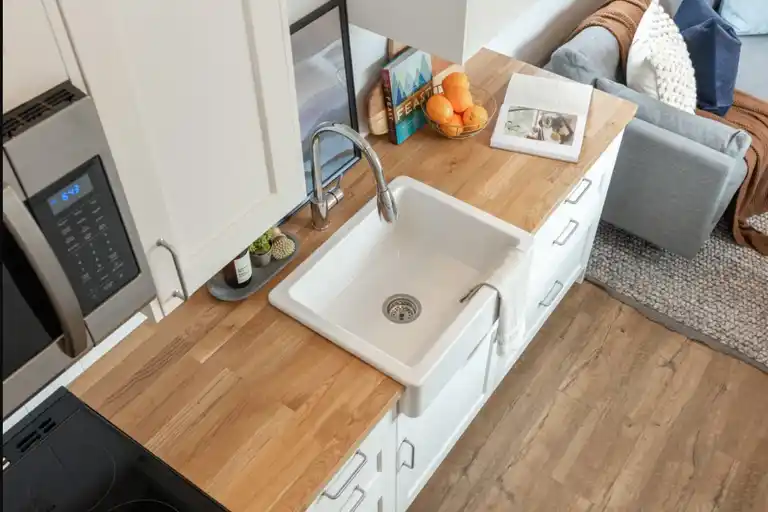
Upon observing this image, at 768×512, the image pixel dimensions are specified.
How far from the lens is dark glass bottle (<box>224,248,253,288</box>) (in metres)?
1.60

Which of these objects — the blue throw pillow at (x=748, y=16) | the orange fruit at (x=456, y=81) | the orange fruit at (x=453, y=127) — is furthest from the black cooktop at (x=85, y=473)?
the blue throw pillow at (x=748, y=16)

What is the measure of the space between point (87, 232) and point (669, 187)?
6.92 feet

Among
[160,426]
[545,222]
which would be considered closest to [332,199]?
[545,222]

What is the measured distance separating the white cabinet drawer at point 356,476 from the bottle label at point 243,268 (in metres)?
0.44

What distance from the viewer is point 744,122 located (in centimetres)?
282

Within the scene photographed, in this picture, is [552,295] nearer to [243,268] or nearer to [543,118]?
[543,118]

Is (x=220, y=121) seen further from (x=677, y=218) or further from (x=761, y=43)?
(x=761, y=43)

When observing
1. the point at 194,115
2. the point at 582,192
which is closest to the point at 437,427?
the point at 582,192

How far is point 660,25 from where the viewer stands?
2.67 m

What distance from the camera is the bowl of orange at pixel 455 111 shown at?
1.99 meters

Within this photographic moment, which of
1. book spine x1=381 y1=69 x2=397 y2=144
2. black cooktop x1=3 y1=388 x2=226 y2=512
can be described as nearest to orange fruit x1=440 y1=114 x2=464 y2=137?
book spine x1=381 y1=69 x2=397 y2=144

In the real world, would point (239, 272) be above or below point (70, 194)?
below

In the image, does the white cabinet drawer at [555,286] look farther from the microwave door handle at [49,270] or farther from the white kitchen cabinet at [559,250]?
the microwave door handle at [49,270]

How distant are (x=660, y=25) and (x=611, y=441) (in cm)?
150
